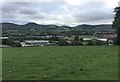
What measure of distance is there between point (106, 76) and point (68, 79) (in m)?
1.72

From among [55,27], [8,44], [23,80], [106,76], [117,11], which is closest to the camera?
[23,80]

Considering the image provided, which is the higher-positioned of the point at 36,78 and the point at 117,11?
the point at 117,11

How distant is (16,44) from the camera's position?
44.8m

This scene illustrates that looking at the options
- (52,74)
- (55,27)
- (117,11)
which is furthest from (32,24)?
(52,74)

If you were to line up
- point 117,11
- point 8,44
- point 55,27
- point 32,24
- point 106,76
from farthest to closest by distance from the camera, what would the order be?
point 55,27
point 32,24
point 117,11
point 8,44
point 106,76

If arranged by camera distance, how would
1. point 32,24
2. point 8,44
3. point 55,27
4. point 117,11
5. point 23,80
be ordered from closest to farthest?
point 23,80 → point 8,44 → point 117,11 → point 32,24 → point 55,27

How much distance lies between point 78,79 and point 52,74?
5.42 ft

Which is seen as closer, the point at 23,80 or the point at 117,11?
the point at 23,80

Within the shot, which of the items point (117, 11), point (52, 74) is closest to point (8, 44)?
point (117, 11)

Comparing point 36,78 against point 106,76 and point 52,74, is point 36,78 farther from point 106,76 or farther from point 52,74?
point 106,76

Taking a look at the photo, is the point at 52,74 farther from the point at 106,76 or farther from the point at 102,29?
the point at 102,29

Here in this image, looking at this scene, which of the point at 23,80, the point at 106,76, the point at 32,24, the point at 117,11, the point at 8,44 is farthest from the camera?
the point at 32,24

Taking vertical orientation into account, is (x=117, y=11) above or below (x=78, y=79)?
above

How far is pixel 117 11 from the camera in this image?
166ft
